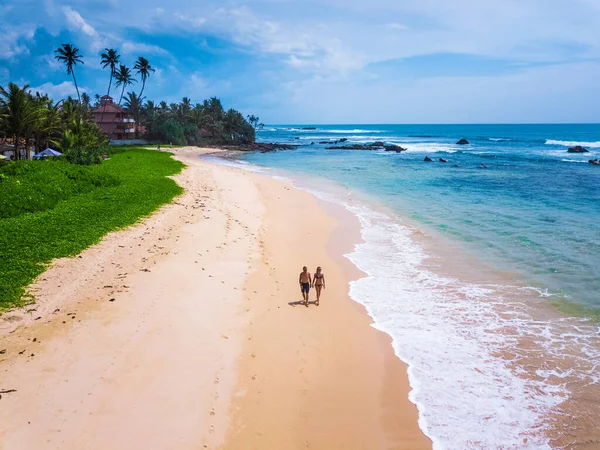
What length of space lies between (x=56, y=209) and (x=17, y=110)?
61.5 feet

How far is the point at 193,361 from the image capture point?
8664 mm

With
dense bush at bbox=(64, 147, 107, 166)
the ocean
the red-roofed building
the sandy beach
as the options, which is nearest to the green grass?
the sandy beach

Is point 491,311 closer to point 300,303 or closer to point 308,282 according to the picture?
point 308,282

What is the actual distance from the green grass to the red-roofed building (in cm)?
4959

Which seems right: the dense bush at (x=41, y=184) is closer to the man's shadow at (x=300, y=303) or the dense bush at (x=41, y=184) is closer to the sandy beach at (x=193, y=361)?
the sandy beach at (x=193, y=361)

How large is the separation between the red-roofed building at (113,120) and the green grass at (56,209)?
49.6 meters

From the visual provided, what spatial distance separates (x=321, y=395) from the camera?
8.17m

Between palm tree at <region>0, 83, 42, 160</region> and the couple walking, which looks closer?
the couple walking

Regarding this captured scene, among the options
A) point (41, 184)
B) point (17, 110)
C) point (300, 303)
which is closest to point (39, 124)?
point (17, 110)

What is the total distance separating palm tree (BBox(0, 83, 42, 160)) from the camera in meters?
31.5

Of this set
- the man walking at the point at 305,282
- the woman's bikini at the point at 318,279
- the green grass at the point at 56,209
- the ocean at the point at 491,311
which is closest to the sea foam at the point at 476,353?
the ocean at the point at 491,311

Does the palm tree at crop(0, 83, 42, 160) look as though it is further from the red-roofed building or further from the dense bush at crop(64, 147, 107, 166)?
the red-roofed building

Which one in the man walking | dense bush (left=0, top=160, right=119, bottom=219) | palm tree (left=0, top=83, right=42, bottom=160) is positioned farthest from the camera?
palm tree (left=0, top=83, right=42, bottom=160)

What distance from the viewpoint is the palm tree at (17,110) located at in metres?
31.5
